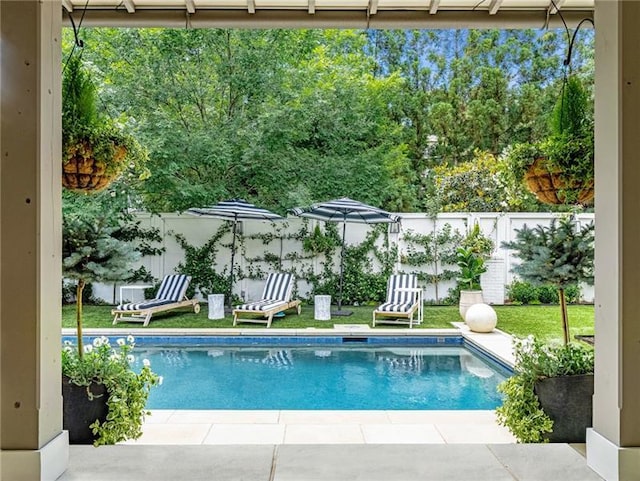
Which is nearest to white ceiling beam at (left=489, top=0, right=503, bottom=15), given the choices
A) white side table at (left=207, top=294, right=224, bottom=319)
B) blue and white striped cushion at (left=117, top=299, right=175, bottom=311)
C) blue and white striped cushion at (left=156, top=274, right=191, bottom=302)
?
white side table at (left=207, top=294, right=224, bottom=319)

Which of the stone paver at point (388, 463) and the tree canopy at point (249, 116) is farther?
the tree canopy at point (249, 116)

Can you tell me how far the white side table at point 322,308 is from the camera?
30.7 ft

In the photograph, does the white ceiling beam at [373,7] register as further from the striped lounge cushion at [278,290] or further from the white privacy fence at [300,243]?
the white privacy fence at [300,243]

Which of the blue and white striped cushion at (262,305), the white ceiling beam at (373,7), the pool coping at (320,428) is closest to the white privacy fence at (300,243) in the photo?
the blue and white striped cushion at (262,305)

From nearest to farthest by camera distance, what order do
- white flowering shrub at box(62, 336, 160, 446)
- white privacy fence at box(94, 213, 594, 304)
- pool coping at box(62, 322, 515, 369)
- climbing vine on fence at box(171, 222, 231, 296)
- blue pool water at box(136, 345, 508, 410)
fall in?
white flowering shrub at box(62, 336, 160, 446), blue pool water at box(136, 345, 508, 410), pool coping at box(62, 322, 515, 369), climbing vine on fence at box(171, 222, 231, 296), white privacy fence at box(94, 213, 594, 304)

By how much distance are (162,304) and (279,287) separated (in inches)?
89.6

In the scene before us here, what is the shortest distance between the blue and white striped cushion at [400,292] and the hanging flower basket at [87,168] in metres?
6.94

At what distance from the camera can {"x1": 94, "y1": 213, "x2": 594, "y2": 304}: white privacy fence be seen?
11.3 m

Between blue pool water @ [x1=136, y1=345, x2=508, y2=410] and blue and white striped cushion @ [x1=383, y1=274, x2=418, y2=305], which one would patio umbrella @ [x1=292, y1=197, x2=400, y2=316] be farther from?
blue pool water @ [x1=136, y1=345, x2=508, y2=410]

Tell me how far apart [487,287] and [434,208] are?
2.39m

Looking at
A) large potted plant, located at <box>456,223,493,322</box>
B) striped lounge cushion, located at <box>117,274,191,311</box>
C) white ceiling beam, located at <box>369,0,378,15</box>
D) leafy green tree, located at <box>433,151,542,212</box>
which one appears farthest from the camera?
leafy green tree, located at <box>433,151,542,212</box>

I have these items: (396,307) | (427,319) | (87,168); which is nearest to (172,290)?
(396,307)
